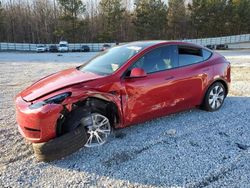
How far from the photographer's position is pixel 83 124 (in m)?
3.56

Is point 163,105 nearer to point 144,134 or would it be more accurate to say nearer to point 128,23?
point 144,134

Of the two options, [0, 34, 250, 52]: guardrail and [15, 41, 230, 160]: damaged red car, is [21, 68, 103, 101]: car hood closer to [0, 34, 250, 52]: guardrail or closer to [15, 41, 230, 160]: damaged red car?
[15, 41, 230, 160]: damaged red car

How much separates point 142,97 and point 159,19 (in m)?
48.3

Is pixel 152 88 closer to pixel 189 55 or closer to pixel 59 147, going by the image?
pixel 189 55

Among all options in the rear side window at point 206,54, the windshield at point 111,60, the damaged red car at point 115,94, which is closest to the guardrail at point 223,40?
the rear side window at point 206,54

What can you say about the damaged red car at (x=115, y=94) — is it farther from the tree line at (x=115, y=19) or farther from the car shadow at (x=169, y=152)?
the tree line at (x=115, y=19)

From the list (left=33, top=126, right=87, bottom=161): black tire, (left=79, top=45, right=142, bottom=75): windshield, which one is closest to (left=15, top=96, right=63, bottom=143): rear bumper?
(left=33, top=126, right=87, bottom=161): black tire

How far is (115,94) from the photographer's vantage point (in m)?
3.76

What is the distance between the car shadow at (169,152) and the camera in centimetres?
304

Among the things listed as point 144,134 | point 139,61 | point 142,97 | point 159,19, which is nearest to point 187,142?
point 144,134

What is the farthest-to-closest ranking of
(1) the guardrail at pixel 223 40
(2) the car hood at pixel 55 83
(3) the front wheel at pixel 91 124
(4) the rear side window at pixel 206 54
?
(1) the guardrail at pixel 223 40, (4) the rear side window at pixel 206 54, (2) the car hood at pixel 55 83, (3) the front wheel at pixel 91 124

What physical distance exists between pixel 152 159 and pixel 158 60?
70.4 inches

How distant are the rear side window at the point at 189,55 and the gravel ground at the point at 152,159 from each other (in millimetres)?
1116

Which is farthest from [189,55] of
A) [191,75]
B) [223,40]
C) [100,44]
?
[223,40]
